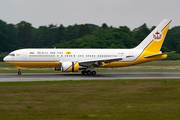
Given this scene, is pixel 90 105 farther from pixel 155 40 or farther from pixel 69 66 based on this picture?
pixel 155 40

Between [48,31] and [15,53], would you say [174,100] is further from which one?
[48,31]

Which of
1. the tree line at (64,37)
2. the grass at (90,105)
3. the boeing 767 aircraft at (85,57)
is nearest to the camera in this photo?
the grass at (90,105)

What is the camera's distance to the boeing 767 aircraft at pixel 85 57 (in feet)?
103

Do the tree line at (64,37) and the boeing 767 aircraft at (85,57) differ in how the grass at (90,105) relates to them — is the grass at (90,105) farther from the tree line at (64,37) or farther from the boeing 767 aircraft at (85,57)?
the tree line at (64,37)

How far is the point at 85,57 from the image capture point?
108 feet

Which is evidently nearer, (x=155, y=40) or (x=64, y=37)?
(x=155, y=40)

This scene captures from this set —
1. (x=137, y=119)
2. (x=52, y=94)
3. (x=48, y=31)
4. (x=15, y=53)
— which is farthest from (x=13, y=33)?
(x=137, y=119)

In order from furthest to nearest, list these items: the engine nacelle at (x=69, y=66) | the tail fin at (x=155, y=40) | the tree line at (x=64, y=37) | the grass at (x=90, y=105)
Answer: the tree line at (x=64, y=37)
the tail fin at (x=155, y=40)
the engine nacelle at (x=69, y=66)
the grass at (x=90, y=105)

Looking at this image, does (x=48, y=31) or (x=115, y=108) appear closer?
(x=115, y=108)

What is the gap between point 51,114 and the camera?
36.9 ft

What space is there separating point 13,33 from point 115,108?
107830 mm

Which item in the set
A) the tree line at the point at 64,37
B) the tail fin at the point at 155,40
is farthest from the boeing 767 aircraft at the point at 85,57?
the tree line at the point at 64,37

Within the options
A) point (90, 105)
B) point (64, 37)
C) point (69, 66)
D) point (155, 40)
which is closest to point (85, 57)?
point (69, 66)

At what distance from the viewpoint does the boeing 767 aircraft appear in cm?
3131
